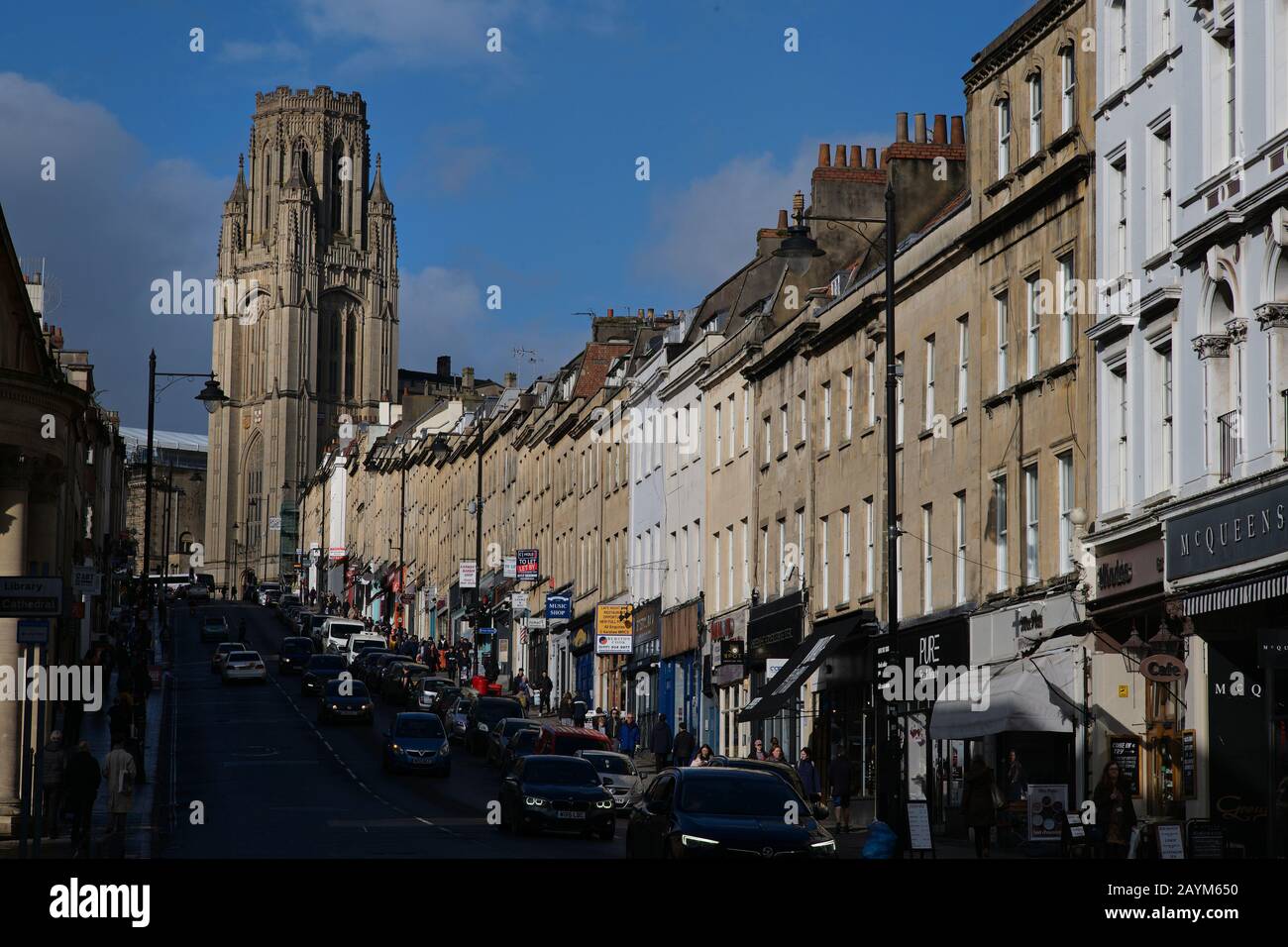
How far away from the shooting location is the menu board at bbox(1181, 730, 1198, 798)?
28.0m

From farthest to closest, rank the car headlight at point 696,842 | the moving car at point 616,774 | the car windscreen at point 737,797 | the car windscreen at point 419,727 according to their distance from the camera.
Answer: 1. the car windscreen at point 419,727
2. the moving car at point 616,774
3. the car windscreen at point 737,797
4. the car headlight at point 696,842

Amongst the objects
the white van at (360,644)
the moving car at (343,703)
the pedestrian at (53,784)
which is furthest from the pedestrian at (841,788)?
the white van at (360,644)

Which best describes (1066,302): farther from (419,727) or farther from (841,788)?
(419,727)

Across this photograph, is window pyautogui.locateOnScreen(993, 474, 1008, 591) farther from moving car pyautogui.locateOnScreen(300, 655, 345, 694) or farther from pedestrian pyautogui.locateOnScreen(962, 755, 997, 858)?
moving car pyautogui.locateOnScreen(300, 655, 345, 694)

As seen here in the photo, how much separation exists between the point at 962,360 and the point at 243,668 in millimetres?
44710

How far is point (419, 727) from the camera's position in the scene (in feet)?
160

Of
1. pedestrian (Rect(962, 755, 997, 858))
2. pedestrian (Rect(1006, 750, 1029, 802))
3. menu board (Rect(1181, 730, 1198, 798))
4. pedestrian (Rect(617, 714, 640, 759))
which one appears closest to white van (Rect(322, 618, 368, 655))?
pedestrian (Rect(617, 714, 640, 759))

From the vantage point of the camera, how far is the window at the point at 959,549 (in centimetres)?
3716

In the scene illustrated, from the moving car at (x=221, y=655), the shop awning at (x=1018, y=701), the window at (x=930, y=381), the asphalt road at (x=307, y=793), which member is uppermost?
the window at (x=930, y=381)

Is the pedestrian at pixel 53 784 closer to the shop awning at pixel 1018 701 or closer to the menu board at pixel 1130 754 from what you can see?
the shop awning at pixel 1018 701

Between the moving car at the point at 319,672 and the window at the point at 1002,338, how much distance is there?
38.7 m
